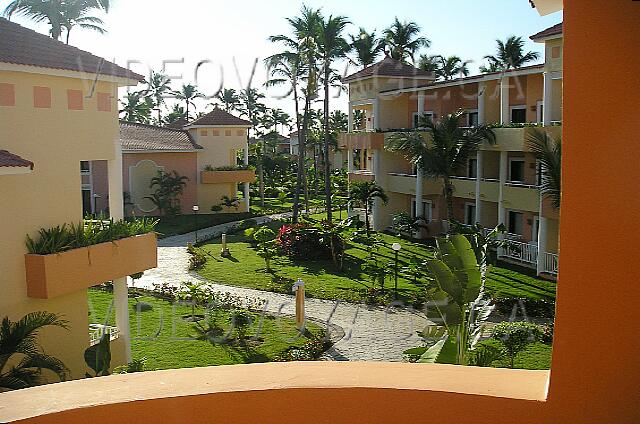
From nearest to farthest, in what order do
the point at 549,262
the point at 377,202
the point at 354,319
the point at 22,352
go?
the point at 22,352, the point at 354,319, the point at 549,262, the point at 377,202

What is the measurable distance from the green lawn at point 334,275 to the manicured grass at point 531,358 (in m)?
4.45

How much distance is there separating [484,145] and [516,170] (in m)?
1.91

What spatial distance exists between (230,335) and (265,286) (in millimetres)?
5830

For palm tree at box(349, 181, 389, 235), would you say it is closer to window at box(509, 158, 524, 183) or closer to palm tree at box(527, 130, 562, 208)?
window at box(509, 158, 524, 183)

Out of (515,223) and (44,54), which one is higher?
(44,54)

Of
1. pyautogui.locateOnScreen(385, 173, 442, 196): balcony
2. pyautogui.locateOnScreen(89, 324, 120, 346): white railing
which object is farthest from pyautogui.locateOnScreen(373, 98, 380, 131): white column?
pyautogui.locateOnScreen(89, 324, 120, 346): white railing

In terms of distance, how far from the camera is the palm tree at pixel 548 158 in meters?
19.1

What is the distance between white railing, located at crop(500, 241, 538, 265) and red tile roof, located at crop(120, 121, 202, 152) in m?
21.5

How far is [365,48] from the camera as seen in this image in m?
37.7

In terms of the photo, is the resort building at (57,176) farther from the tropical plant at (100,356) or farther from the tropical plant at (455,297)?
the tropical plant at (455,297)

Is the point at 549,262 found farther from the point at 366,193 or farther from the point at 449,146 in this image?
the point at 366,193

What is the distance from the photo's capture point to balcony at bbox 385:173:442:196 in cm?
3039

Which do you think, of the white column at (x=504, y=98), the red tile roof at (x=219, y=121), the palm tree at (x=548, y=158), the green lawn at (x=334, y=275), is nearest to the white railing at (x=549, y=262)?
the green lawn at (x=334, y=275)

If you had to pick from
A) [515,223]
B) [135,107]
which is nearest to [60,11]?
[515,223]
